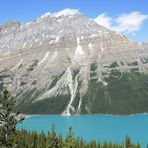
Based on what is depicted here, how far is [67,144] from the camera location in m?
43.8

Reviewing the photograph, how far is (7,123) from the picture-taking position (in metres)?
36.2

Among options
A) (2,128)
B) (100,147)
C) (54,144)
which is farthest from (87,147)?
(2,128)

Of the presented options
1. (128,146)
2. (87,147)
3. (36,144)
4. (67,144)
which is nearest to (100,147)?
(87,147)

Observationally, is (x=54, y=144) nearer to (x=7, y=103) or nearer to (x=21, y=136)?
(x=7, y=103)

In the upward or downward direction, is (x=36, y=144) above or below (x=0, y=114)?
below

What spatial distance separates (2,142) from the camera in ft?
122

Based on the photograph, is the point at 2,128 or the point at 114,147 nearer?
the point at 2,128

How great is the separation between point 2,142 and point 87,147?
314ft

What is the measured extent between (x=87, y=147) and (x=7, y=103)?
317 ft

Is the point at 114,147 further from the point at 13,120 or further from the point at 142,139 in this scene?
the point at 13,120

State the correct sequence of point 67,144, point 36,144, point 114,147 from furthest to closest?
point 36,144 → point 114,147 → point 67,144

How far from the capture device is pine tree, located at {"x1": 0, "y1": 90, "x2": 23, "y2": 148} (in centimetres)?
3641

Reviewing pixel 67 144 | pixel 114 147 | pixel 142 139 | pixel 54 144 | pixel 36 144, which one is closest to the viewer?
pixel 67 144

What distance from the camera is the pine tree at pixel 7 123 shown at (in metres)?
36.4
